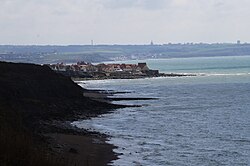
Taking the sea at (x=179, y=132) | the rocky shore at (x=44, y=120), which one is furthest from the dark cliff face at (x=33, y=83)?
the sea at (x=179, y=132)

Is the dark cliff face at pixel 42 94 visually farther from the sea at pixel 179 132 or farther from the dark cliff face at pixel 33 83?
the sea at pixel 179 132

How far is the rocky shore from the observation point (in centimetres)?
1767

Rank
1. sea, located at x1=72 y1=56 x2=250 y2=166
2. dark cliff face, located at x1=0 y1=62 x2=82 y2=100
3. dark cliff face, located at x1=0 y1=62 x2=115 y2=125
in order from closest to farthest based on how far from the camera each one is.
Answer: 1. sea, located at x1=72 y1=56 x2=250 y2=166
2. dark cliff face, located at x1=0 y1=62 x2=115 y2=125
3. dark cliff face, located at x1=0 y1=62 x2=82 y2=100

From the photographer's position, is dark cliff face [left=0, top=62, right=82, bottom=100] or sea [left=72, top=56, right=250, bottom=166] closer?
sea [left=72, top=56, right=250, bottom=166]

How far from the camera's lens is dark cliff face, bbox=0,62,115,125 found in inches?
1993

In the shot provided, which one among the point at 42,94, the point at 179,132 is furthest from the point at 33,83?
the point at 179,132

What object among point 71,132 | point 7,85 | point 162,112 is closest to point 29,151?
point 71,132

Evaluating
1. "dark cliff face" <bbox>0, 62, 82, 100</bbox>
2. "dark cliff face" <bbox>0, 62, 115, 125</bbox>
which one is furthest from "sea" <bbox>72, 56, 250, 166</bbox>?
"dark cliff face" <bbox>0, 62, 82, 100</bbox>

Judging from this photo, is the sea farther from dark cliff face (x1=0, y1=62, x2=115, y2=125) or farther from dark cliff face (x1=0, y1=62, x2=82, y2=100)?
dark cliff face (x1=0, y1=62, x2=82, y2=100)

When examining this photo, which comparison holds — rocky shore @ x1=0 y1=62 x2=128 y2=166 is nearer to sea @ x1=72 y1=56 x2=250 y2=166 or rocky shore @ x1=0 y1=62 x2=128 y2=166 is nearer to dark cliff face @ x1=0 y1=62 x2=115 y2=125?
dark cliff face @ x1=0 y1=62 x2=115 y2=125

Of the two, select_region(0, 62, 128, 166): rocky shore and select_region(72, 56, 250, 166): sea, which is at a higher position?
select_region(0, 62, 128, 166): rocky shore

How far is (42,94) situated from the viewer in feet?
207

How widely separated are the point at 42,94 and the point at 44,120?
18.1 m

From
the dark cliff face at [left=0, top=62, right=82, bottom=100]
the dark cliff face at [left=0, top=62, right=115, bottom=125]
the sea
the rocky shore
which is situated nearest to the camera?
the rocky shore
